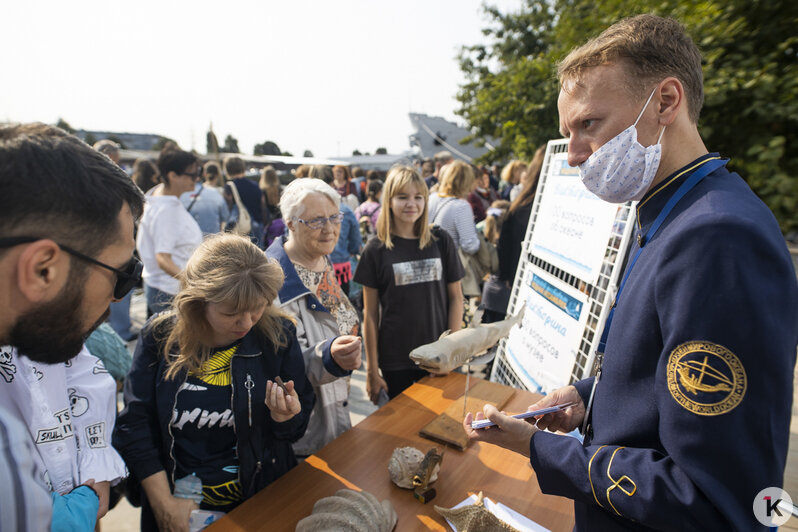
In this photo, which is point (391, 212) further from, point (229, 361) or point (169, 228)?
point (169, 228)

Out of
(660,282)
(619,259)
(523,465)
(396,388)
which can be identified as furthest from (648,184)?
(396,388)

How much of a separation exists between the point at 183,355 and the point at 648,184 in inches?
68.2

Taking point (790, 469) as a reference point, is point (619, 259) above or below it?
above

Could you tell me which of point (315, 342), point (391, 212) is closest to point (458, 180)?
point (391, 212)

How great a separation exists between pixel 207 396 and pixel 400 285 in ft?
4.54

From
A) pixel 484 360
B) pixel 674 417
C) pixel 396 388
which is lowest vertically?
pixel 396 388

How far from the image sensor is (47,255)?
847 mm

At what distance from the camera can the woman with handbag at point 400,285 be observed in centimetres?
276

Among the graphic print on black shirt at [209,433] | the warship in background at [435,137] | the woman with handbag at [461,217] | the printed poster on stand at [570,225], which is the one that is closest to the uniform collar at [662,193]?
the printed poster on stand at [570,225]

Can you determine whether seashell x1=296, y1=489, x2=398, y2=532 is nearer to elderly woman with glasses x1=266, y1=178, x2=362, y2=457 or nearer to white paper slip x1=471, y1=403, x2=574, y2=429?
white paper slip x1=471, y1=403, x2=574, y2=429

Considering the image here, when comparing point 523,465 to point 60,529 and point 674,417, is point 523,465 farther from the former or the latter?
point 60,529

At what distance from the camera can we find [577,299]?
2.30 m

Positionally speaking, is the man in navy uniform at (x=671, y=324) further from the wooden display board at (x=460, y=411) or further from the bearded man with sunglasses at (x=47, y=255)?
the bearded man with sunglasses at (x=47, y=255)

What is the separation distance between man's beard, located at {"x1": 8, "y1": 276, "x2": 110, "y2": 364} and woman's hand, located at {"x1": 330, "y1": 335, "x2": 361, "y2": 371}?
1047 mm
